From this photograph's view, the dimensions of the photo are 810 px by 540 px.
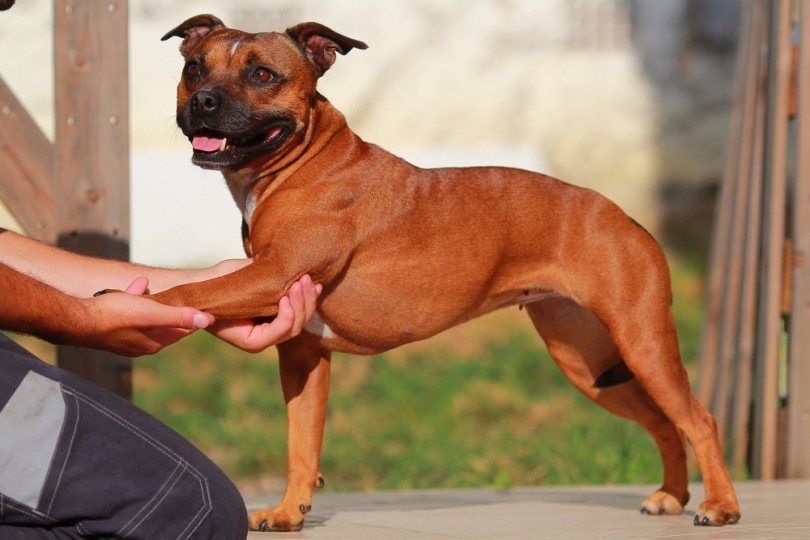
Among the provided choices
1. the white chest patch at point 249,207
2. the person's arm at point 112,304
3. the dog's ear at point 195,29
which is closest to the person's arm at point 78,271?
the person's arm at point 112,304

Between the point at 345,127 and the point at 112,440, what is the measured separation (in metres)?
1.88

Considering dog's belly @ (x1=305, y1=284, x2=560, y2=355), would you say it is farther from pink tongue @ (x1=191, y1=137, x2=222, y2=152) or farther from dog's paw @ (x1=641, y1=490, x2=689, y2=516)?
dog's paw @ (x1=641, y1=490, x2=689, y2=516)

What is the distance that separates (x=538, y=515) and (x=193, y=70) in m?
2.21

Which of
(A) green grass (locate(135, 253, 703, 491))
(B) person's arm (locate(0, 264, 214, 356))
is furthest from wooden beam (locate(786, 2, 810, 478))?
(B) person's arm (locate(0, 264, 214, 356))

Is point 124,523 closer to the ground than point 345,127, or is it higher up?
closer to the ground

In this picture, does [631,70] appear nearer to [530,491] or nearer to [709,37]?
[709,37]

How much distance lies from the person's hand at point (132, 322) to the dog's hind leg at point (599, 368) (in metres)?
1.89

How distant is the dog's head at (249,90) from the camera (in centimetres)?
375

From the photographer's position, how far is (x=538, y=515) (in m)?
4.37

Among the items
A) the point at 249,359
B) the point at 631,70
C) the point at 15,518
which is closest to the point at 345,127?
the point at 15,518

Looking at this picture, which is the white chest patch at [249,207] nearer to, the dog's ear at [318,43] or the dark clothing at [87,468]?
the dog's ear at [318,43]

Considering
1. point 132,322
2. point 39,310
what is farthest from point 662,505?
point 39,310

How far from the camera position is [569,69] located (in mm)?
12102

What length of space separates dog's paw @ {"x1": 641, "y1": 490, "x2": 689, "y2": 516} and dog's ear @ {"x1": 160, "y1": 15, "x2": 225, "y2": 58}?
8.50 ft
